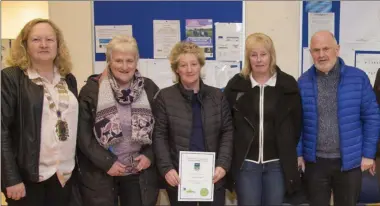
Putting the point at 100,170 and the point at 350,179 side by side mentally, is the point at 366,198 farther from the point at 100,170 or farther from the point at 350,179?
the point at 100,170

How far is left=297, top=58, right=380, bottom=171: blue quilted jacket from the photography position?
2.43 meters

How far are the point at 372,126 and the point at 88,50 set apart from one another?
2.59 m

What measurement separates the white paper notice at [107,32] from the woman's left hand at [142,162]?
1581 mm

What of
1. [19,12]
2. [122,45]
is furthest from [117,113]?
[19,12]

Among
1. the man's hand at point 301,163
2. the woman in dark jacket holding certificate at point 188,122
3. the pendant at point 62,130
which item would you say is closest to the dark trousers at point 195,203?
the woman in dark jacket holding certificate at point 188,122

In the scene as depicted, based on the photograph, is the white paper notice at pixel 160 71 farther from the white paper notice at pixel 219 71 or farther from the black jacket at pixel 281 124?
the black jacket at pixel 281 124

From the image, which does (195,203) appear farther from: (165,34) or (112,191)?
(165,34)

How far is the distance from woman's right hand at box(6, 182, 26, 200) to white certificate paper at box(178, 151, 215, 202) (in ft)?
3.06

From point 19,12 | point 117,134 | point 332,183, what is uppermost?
point 19,12

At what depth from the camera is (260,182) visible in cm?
251

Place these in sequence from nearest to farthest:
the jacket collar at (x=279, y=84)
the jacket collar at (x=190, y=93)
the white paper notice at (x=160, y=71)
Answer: the jacket collar at (x=190, y=93)
the jacket collar at (x=279, y=84)
the white paper notice at (x=160, y=71)

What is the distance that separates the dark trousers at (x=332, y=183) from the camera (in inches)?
96.7

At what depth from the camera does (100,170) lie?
2340 millimetres

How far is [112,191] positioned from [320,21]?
2.46m
